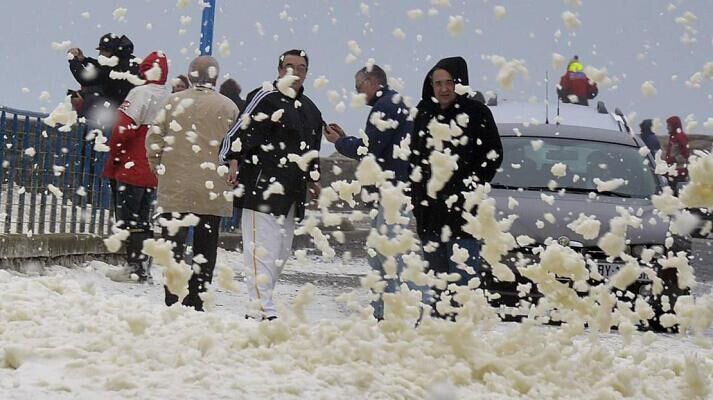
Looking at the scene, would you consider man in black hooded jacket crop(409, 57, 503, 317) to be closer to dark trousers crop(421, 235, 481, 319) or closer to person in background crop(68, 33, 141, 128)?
dark trousers crop(421, 235, 481, 319)

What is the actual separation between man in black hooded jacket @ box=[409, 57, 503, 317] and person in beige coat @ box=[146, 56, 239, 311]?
1541 mm

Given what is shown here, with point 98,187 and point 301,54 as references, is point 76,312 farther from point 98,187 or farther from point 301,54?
point 98,187

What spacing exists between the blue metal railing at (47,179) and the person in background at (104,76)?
0.24 meters

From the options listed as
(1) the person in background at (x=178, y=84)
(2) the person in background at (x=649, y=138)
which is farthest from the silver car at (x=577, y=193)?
(2) the person in background at (x=649, y=138)

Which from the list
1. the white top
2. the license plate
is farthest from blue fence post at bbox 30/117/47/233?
the license plate

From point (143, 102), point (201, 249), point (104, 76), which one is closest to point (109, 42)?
point (104, 76)

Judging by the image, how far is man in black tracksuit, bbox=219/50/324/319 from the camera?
26.7 feet

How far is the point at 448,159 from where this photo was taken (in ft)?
24.4

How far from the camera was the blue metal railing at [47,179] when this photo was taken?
11047 mm

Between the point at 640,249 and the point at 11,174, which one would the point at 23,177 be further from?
the point at 640,249

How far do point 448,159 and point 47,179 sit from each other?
549 cm

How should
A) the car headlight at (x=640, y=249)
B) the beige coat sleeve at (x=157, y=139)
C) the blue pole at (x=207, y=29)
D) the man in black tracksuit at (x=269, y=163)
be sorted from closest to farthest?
the man in black tracksuit at (x=269, y=163) < the beige coat sleeve at (x=157, y=139) < the car headlight at (x=640, y=249) < the blue pole at (x=207, y=29)

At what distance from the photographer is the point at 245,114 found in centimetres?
815

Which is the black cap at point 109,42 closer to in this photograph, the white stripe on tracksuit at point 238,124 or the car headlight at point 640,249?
the white stripe on tracksuit at point 238,124
